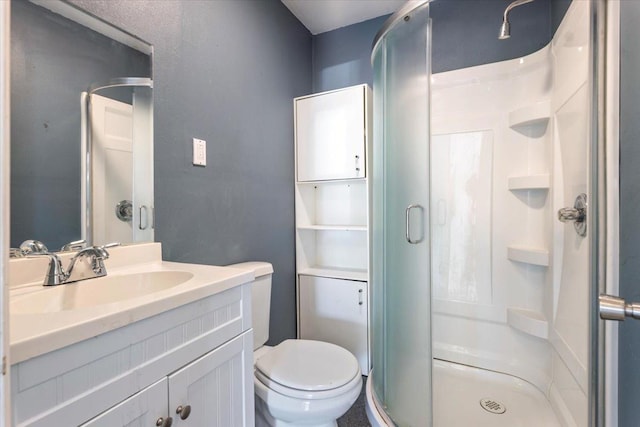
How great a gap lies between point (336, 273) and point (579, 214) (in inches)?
50.1

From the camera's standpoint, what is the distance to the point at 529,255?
155 cm

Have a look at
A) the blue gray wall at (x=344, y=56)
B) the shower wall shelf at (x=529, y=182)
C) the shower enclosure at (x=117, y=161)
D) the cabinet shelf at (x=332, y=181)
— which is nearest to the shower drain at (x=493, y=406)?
the shower wall shelf at (x=529, y=182)

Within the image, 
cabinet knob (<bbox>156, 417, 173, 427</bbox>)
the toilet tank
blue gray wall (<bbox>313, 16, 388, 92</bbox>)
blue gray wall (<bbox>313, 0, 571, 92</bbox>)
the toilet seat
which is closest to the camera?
cabinet knob (<bbox>156, 417, 173, 427</bbox>)

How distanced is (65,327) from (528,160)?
198cm

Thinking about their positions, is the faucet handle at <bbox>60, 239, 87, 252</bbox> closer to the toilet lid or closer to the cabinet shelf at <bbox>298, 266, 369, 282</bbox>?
the toilet lid

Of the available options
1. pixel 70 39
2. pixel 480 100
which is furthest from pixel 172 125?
pixel 480 100

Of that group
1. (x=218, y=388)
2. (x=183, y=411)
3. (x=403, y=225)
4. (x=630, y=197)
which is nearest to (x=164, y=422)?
(x=183, y=411)

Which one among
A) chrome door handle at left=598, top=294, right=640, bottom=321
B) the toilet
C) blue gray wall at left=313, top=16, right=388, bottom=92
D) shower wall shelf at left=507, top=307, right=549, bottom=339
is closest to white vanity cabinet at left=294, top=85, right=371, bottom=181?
blue gray wall at left=313, top=16, right=388, bottom=92

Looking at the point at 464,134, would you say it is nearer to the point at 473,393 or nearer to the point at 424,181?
the point at 424,181

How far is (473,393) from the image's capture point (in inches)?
61.1

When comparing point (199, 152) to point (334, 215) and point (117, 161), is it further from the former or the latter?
point (334, 215)

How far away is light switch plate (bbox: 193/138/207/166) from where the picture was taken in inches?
52.1

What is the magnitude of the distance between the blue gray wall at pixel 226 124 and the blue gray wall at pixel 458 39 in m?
0.21

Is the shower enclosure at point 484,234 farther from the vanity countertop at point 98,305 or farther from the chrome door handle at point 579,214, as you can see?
the vanity countertop at point 98,305
